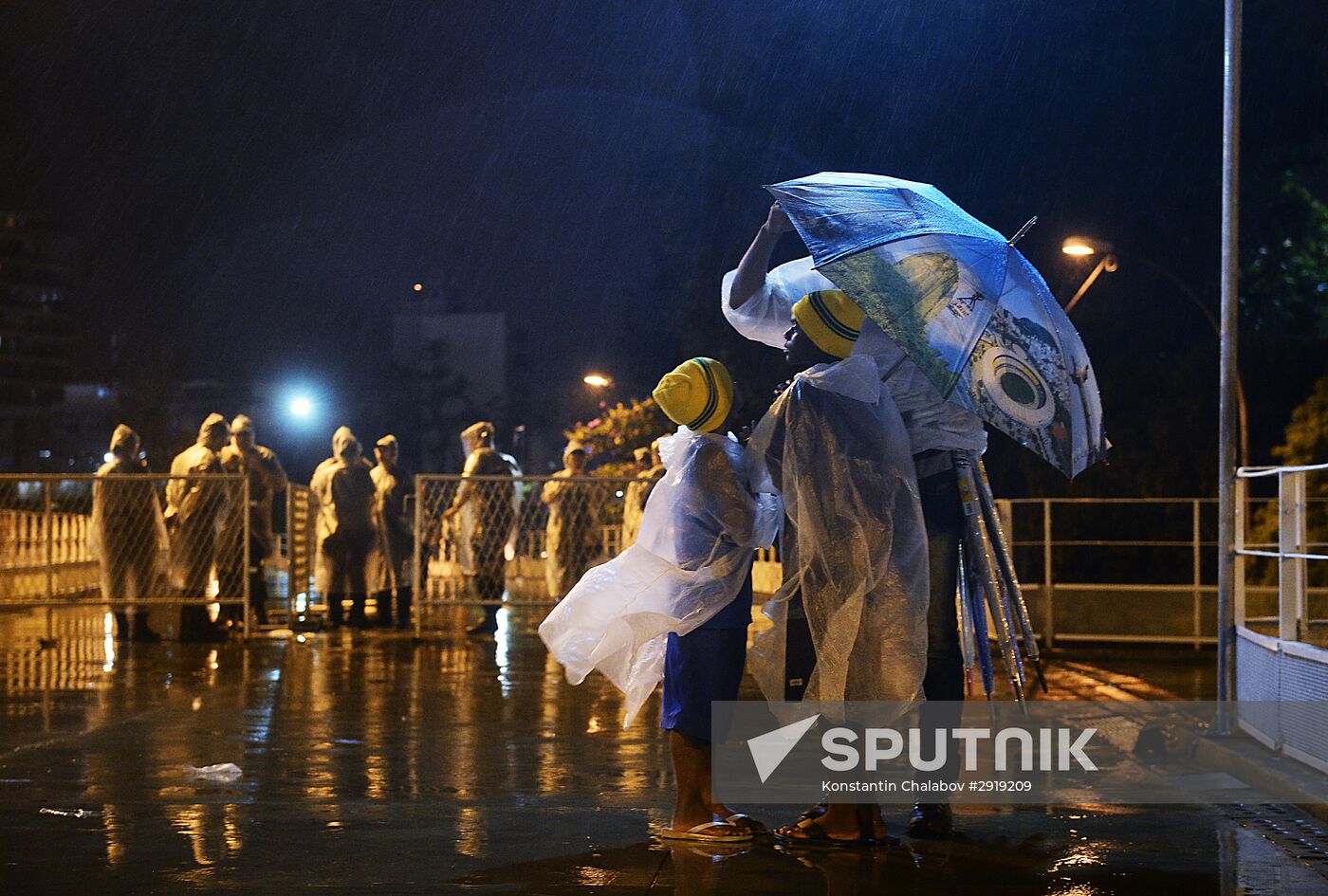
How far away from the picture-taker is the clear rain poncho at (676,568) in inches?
227

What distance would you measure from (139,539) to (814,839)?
1125 centimetres

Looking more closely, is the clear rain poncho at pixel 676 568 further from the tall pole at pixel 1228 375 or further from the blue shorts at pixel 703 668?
the tall pole at pixel 1228 375

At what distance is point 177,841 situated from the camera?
584cm

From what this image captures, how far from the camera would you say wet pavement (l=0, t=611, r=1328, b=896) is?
5.28m

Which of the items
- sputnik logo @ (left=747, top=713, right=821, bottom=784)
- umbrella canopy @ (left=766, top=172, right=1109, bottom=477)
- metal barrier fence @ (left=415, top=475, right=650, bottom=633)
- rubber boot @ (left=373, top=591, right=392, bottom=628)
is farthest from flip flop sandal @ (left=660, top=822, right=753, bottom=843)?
rubber boot @ (left=373, top=591, right=392, bottom=628)

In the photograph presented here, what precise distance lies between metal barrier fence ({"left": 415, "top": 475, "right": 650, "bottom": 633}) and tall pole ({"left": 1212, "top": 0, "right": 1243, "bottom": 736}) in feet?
23.7

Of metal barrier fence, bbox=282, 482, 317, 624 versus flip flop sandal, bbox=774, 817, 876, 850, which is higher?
metal barrier fence, bbox=282, 482, 317, 624

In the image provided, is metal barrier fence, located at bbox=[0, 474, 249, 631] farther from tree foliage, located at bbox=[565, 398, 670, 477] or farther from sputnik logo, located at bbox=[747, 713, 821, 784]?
tree foliage, located at bbox=[565, 398, 670, 477]

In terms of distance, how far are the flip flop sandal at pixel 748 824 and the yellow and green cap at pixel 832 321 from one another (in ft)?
5.37

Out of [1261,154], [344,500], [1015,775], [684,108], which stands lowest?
[1015,775]

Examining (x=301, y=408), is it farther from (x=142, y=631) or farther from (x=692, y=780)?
(x=692, y=780)

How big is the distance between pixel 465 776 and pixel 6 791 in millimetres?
1873

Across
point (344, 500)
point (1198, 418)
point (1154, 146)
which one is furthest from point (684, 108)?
point (344, 500)

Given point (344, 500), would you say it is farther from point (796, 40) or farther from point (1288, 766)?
point (796, 40)
